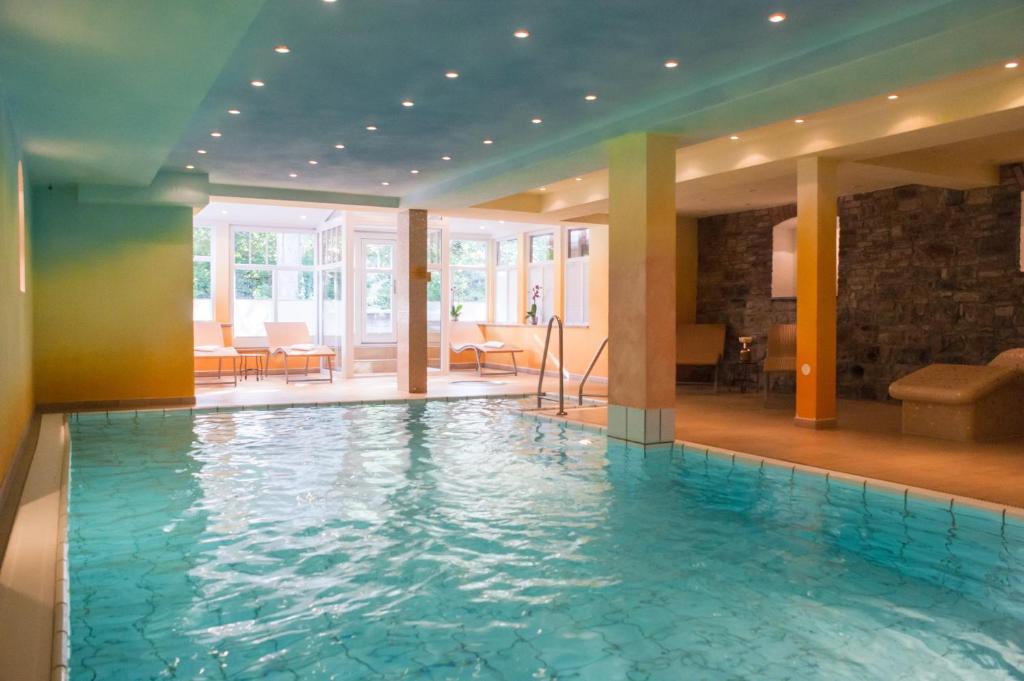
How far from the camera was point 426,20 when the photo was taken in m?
4.71

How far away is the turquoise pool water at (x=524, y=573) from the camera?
9.74ft

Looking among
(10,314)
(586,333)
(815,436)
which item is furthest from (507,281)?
(10,314)

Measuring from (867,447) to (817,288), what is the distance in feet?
6.20

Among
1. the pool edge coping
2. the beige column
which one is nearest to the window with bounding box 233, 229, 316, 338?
the beige column

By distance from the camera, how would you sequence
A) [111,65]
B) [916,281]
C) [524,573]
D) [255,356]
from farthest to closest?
[255,356]
[916,281]
[111,65]
[524,573]

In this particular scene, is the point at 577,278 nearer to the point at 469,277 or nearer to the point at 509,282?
the point at 509,282

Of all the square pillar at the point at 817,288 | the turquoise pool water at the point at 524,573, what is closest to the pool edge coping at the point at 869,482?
the turquoise pool water at the point at 524,573

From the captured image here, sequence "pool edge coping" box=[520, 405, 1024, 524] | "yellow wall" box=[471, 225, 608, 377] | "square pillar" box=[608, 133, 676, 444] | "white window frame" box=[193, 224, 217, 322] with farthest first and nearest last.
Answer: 1. "white window frame" box=[193, 224, 217, 322]
2. "yellow wall" box=[471, 225, 608, 377]
3. "square pillar" box=[608, 133, 676, 444]
4. "pool edge coping" box=[520, 405, 1024, 524]

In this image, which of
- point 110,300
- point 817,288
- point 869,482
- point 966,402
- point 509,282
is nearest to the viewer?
point 869,482

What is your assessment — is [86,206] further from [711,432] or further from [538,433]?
[711,432]

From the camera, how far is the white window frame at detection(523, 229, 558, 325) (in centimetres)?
1605

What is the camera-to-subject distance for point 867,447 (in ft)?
23.1

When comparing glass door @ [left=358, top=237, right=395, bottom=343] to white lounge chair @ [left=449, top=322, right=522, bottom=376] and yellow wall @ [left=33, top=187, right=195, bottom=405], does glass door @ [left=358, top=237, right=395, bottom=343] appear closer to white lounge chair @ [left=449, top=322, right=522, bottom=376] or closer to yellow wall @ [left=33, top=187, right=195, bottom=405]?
white lounge chair @ [left=449, top=322, right=522, bottom=376]

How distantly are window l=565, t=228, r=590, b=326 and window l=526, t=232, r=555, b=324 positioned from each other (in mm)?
566
